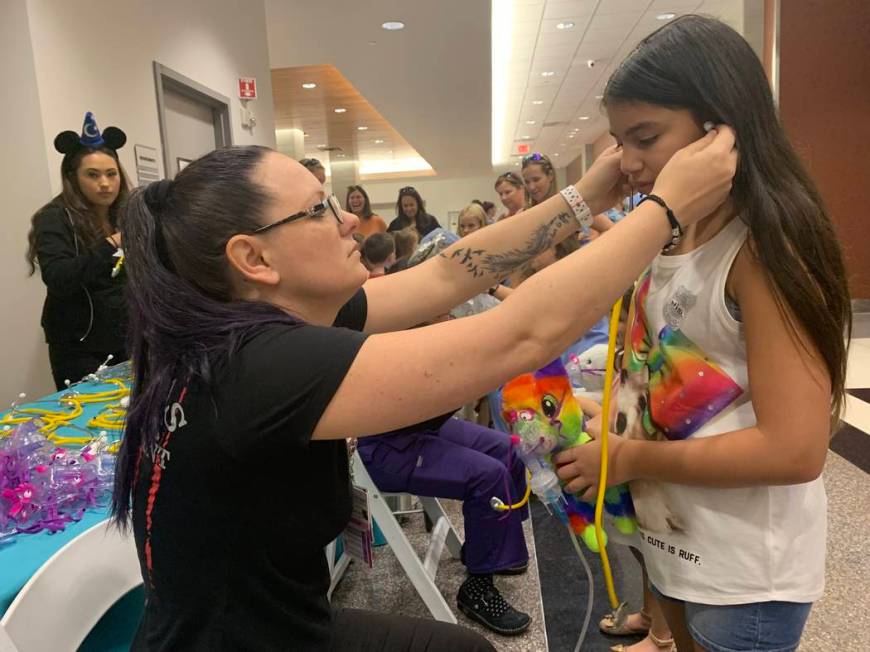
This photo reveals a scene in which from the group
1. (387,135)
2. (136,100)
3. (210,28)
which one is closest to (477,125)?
(387,135)

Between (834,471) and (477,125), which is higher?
(477,125)

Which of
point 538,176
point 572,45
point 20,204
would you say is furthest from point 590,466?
point 572,45

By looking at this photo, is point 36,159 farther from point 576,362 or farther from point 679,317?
point 679,317

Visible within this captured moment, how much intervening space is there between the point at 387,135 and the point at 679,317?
13331 millimetres

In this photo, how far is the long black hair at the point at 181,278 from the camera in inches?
33.3

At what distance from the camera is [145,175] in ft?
11.6

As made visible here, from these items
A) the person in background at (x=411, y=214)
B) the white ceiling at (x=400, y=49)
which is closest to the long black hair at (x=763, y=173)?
the person in background at (x=411, y=214)

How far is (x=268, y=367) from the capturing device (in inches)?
30.2

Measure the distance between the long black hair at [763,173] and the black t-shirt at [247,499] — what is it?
0.57 meters

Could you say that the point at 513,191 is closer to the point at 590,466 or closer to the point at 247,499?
the point at 590,466

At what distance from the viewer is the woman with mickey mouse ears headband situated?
7.73 ft

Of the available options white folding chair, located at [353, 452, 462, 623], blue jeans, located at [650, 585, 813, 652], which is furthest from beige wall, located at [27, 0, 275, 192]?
blue jeans, located at [650, 585, 813, 652]

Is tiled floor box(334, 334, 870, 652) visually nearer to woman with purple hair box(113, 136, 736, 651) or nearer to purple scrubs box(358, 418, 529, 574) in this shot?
purple scrubs box(358, 418, 529, 574)

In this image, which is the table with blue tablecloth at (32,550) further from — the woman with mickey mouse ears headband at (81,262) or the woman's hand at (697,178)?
the woman's hand at (697,178)
